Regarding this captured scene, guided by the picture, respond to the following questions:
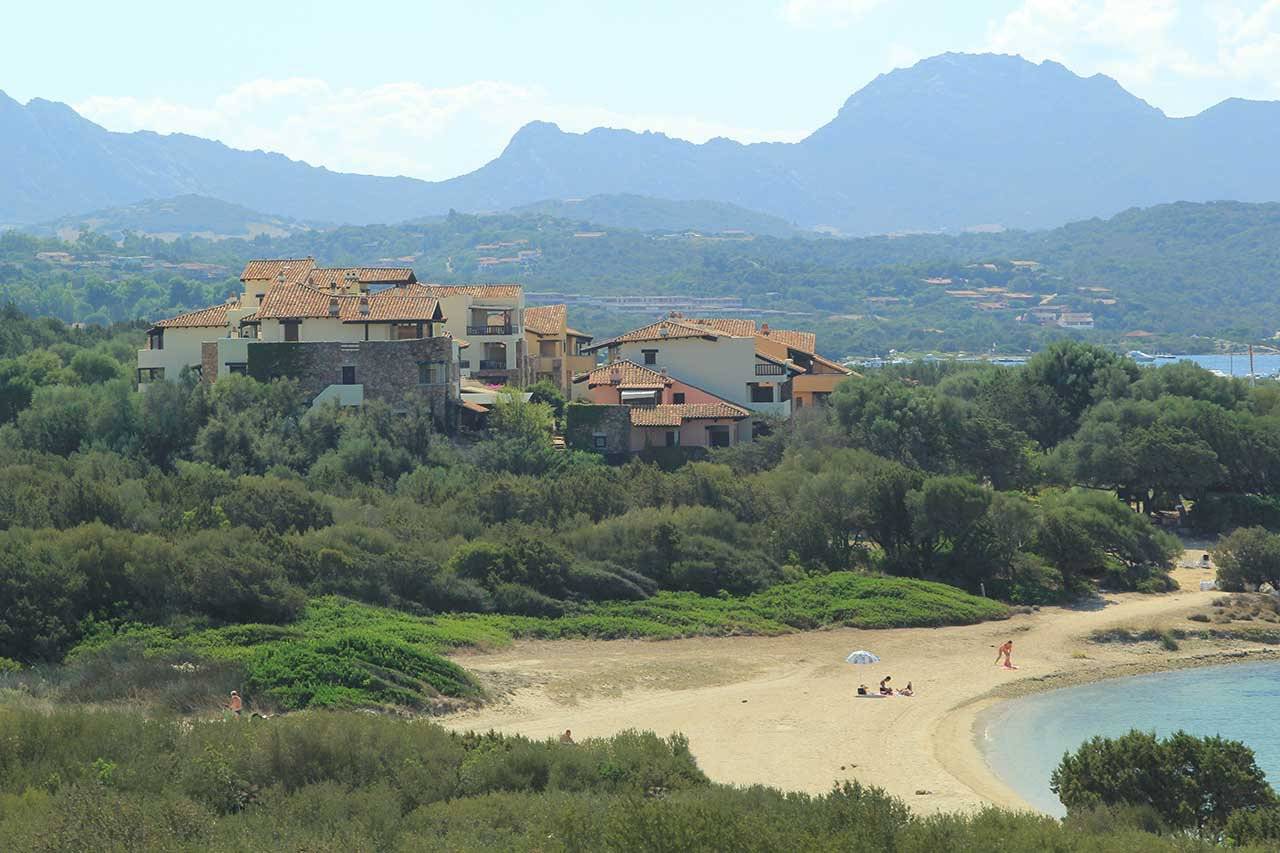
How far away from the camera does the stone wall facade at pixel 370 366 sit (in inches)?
2249

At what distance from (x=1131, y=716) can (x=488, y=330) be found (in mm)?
35354

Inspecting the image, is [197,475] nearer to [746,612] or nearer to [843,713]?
[746,612]

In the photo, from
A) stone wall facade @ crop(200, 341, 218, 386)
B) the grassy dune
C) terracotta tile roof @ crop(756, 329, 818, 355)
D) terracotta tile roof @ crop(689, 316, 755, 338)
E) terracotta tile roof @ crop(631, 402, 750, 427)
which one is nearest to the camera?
the grassy dune

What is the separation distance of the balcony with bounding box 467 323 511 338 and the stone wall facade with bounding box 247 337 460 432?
8.05 metres

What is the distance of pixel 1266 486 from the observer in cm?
6153

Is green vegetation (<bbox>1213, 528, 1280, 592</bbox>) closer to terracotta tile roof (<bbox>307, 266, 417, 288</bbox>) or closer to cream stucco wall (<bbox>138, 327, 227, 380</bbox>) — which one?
terracotta tile roof (<bbox>307, 266, 417, 288</bbox>)

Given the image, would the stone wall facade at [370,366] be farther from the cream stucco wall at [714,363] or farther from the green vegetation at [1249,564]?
the green vegetation at [1249,564]

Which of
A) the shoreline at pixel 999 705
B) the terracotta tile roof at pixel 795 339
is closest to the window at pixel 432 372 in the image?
the terracotta tile roof at pixel 795 339

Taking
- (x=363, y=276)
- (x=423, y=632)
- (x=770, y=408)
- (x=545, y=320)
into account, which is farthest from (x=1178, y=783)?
(x=545, y=320)

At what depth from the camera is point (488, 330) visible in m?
66.6

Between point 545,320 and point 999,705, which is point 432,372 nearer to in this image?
point 545,320

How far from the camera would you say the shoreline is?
30547mm

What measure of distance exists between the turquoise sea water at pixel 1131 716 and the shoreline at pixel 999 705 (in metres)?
0.20

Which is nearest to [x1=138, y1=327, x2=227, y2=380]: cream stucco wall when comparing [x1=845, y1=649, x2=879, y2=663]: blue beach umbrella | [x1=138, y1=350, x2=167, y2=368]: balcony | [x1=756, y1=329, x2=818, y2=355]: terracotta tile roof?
[x1=138, y1=350, x2=167, y2=368]: balcony
